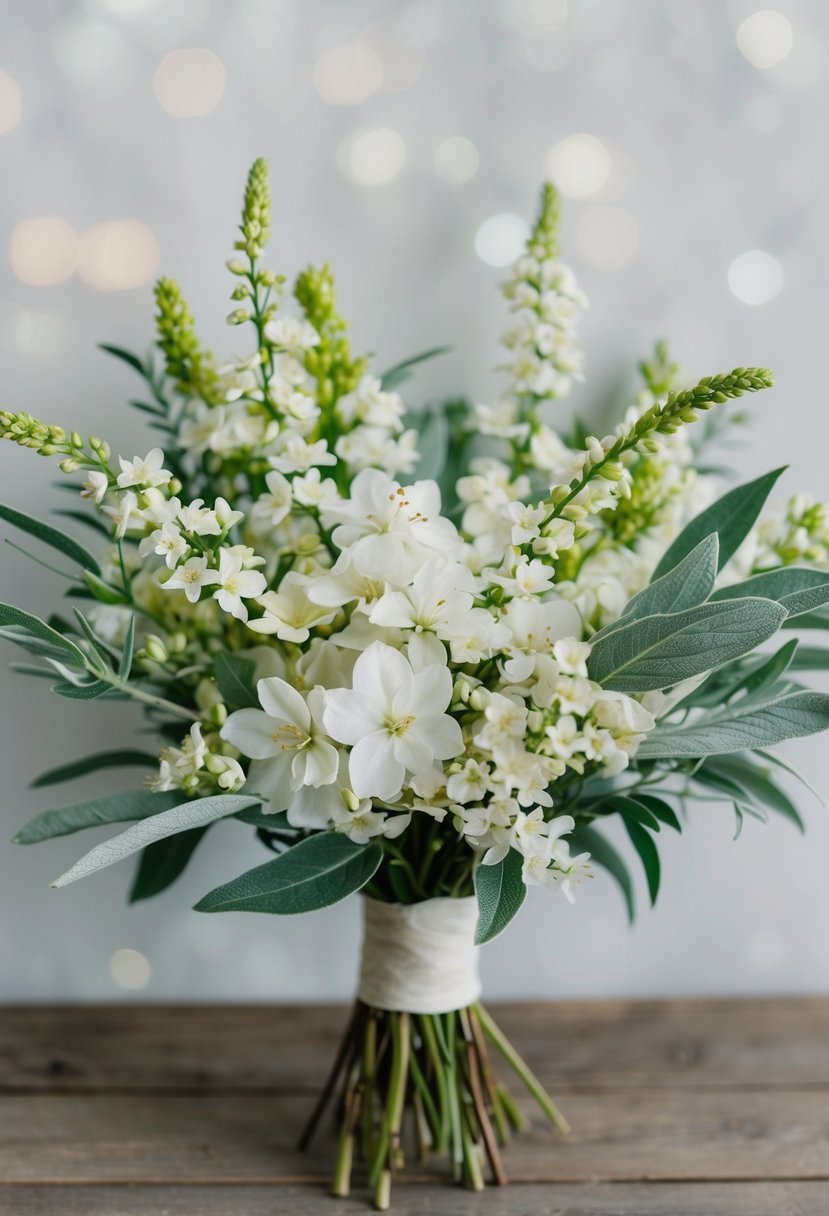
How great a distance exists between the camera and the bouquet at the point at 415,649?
662mm

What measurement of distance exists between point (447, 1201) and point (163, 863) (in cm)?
38

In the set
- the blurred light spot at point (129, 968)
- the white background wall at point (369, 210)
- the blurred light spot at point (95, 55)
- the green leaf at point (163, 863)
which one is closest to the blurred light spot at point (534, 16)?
the white background wall at point (369, 210)

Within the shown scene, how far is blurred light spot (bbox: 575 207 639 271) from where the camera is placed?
1.03 metres

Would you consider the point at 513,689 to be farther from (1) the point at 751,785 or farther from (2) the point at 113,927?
(2) the point at 113,927

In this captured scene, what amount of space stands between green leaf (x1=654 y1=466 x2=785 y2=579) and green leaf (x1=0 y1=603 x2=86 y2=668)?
1.46ft

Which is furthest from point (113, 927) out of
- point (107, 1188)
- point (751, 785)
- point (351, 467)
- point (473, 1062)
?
point (751, 785)

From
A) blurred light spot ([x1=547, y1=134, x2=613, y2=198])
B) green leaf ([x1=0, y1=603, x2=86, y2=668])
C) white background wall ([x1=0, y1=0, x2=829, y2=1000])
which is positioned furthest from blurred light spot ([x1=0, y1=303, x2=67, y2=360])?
blurred light spot ([x1=547, y1=134, x2=613, y2=198])

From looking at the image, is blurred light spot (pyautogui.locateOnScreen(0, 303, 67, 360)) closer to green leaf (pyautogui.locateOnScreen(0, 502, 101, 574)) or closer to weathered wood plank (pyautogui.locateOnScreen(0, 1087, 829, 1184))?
green leaf (pyautogui.locateOnScreen(0, 502, 101, 574))

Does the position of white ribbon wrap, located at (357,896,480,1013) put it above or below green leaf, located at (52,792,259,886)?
below

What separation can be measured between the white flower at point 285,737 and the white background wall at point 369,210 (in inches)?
14.7

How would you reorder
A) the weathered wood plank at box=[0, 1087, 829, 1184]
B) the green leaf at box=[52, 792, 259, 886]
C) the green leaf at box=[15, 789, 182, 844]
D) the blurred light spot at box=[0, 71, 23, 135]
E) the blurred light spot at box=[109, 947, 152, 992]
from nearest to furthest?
the green leaf at box=[52, 792, 259, 886] < the green leaf at box=[15, 789, 182, 844] < the weathered wood plank at box=[0, 1087, 829, 1184] < the blurred light spot at box=[0, 71, 23, 135] < the blurred light spot at box=[109, 947, 152, 992]

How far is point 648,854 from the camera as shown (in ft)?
2.59

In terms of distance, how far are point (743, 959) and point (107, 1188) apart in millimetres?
702

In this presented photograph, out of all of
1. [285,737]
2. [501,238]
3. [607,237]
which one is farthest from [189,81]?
[285,737]
